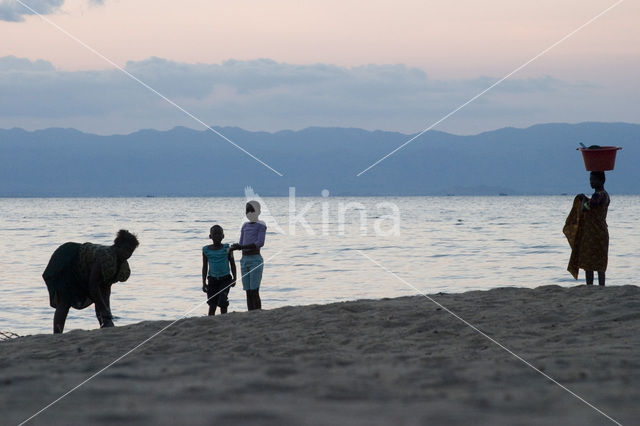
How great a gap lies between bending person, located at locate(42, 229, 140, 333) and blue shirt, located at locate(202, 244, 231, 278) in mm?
1388

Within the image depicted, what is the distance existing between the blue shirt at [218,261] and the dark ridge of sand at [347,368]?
120 centimetres

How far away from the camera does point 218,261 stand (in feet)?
31.7

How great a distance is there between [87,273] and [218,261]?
1784 mm

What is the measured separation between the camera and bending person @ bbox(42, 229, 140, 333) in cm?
824

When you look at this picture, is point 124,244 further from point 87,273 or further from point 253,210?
point 253,210

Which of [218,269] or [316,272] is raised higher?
[218,269]

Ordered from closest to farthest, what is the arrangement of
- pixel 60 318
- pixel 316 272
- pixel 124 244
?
pixel 124 244 < pixel 60 318 < pixel 316 272

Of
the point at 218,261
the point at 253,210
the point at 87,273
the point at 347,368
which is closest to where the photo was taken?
the point at 347,368

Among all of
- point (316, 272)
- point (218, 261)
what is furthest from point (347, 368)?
point (316, 272)

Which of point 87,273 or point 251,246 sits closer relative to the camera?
point 87,273

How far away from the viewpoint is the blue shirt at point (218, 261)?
9.64 m

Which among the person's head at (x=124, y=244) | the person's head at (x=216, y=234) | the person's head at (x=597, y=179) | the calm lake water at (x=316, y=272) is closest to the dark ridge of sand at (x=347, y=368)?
the person's head at (x=124, y=244)

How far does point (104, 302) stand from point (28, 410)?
3.95 metres

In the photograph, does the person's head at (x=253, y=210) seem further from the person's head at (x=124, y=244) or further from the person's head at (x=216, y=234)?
the person's head at (x=124, y=244)
